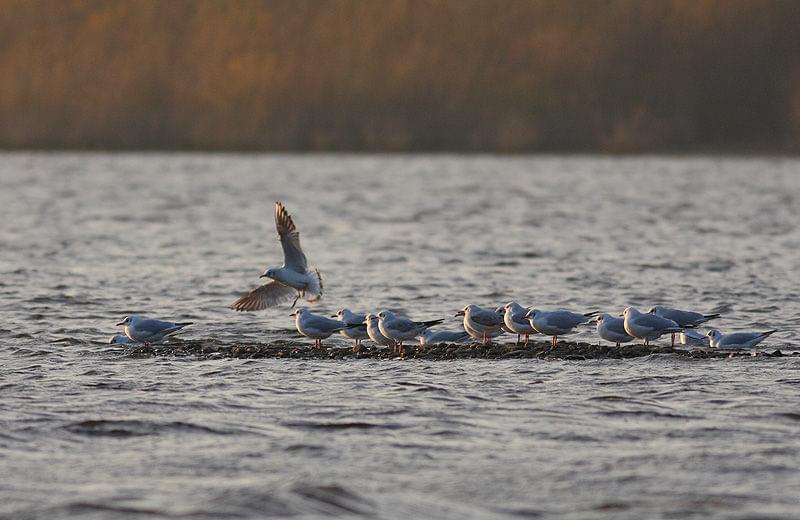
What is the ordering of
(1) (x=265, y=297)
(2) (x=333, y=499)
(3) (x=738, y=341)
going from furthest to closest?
1. (1) (x=265, y=297)
2. (3) (x=738, y=341)
3. (2) (x=333, y=499)

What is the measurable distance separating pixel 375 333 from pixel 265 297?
350 cm

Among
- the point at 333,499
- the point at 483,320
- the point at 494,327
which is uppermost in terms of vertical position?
the point at 483,320

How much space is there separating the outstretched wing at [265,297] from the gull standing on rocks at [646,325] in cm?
635

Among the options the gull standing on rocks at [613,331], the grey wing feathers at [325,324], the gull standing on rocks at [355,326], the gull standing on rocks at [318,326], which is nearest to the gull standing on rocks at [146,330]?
the gull standing on rocks at [318,326]

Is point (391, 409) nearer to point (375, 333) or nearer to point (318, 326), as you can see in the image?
point (375, 333)

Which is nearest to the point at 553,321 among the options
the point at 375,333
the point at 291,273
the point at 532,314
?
the point at 532,314

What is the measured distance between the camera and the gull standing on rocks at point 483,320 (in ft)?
72.8

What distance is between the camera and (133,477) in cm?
1416

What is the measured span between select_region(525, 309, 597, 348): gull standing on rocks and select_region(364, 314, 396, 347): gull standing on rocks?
2.30 meters

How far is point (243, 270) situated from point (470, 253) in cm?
861

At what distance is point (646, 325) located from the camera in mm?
21641

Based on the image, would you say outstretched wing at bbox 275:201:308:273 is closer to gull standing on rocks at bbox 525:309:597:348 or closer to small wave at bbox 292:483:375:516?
gull standing on rocks at bbox 525:309:597:348

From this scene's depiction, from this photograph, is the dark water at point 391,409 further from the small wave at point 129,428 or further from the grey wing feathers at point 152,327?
the grey wing feathers at point 152,327

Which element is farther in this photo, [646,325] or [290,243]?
[290,243]
